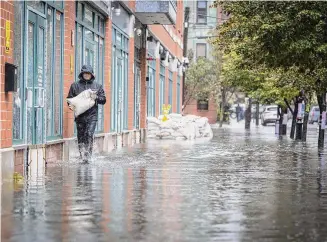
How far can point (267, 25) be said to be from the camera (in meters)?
19.3

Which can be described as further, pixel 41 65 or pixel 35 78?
pixel 41 65

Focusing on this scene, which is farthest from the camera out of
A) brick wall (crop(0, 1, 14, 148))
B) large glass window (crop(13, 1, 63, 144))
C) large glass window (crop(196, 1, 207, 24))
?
large glass window (crop(196, 1, 207, 24))

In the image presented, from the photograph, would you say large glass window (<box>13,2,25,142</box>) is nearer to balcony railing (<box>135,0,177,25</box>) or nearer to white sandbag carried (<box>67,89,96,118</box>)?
white sandbag carried (<box>67,89,96,118</box>)

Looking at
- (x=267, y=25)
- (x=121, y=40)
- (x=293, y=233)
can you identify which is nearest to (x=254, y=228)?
(x=293, y=233)

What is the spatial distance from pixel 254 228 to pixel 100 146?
530 inches

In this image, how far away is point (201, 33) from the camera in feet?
239

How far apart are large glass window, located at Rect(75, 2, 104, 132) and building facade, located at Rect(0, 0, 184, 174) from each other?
22 mm

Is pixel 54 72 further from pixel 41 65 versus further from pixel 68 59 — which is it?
pixel 41 65

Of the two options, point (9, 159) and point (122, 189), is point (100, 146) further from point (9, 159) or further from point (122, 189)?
point (122, 189)

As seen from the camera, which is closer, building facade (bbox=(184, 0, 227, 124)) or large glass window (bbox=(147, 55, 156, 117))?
large glass window (bbox=(147, 55, 156, 117))

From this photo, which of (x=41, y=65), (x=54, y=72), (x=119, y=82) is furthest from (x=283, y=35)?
(x=41, y=65)

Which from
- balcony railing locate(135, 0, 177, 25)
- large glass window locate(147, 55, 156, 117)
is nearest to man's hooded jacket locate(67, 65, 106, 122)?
balcony railing locate(135, 0, 177, 25)

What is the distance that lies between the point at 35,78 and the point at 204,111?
5604 centimetres

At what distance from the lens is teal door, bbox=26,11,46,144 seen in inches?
565
